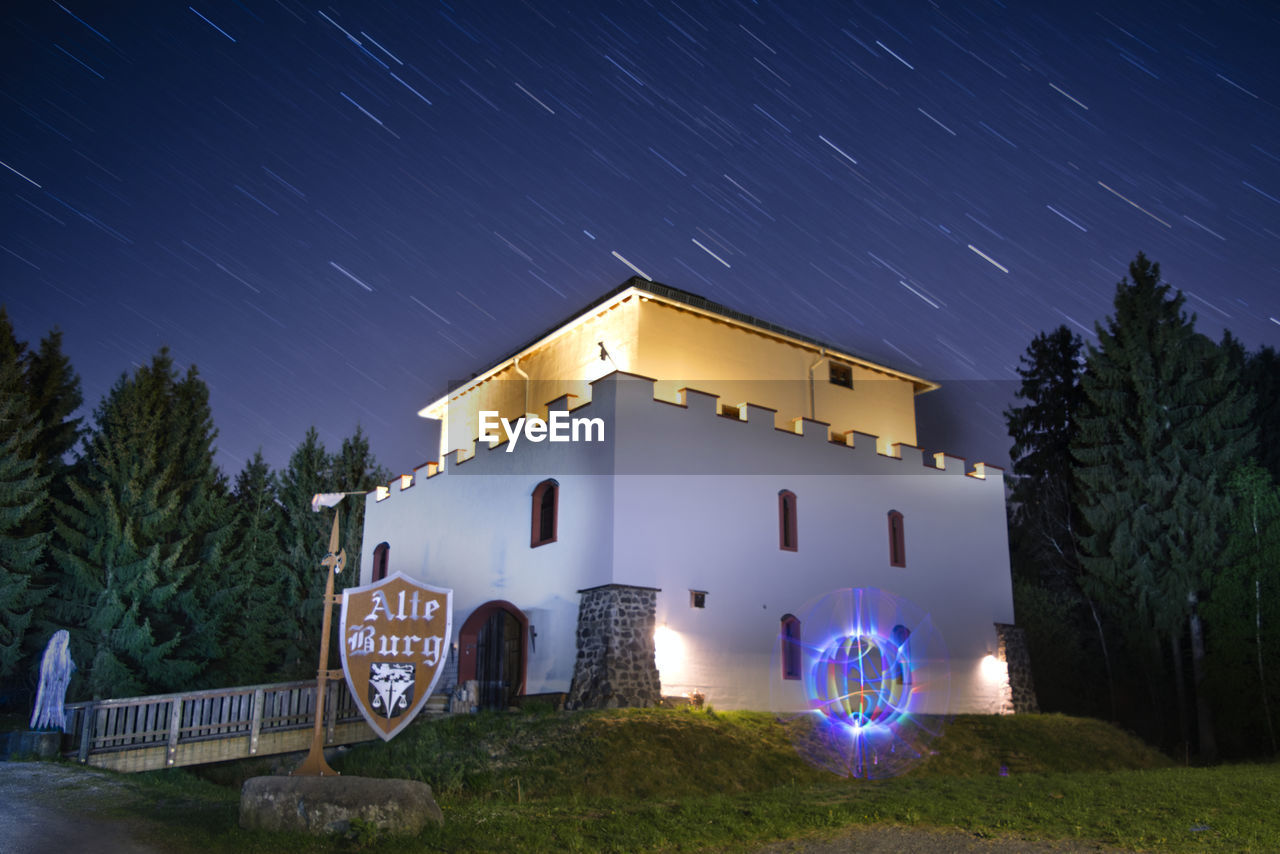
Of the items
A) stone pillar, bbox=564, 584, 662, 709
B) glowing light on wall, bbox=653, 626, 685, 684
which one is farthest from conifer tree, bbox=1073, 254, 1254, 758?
stone pillar, bbox=564, 584, 662, 709

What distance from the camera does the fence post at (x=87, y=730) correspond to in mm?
15219

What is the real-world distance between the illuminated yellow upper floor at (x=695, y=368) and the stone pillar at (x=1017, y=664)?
571cm

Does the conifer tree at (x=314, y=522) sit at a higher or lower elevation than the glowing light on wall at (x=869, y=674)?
higher

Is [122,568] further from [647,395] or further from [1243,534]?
[1243,534]

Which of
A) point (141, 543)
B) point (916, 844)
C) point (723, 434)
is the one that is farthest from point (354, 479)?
point (916, 844)

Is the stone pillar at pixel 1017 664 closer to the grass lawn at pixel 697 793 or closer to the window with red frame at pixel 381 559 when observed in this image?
the grass lawn at pixel 697 793

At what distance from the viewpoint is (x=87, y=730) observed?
15.3 meters

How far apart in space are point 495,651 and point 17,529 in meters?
Answer: 14.1

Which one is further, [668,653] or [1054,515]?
[1054,515]

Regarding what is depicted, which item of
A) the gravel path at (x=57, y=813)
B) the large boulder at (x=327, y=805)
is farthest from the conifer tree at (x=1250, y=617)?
the gravel path at (x=57, y=813)

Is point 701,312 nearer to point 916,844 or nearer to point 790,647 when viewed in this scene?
point 790,647

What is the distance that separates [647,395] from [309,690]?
8.58 meters

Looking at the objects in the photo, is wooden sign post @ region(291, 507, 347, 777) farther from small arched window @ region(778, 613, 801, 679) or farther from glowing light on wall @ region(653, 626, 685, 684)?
small arched window @ region(778, 613, 801, 679)

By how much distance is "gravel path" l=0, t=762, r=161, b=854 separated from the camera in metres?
9.56
